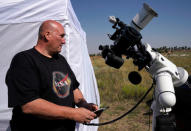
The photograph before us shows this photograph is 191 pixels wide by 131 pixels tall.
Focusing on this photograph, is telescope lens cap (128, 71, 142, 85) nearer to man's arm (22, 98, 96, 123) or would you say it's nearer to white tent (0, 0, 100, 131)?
man's arm (22, 98, 96, 123)

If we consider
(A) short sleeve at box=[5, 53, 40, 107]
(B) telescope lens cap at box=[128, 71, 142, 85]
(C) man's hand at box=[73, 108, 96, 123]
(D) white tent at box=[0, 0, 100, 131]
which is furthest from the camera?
(D) white tent at box=[0, 0, 100, 131]

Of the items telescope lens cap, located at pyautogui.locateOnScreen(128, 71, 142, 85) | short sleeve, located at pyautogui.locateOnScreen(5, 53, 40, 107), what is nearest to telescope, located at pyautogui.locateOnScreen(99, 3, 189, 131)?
telescope lens cap, located at pyautogui.locateOnScreen(128, 71, 142, 85)

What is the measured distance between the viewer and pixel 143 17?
Result: 59.4 inches

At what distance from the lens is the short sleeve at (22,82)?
4.23 feet

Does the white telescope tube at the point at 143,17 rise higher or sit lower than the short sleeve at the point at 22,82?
higher

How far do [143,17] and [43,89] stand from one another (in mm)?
1137

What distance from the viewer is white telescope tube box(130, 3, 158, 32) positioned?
1.46 meters

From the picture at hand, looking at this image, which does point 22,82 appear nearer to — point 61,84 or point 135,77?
point 61,84

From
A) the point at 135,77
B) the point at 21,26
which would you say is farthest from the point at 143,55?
the point at 21,26

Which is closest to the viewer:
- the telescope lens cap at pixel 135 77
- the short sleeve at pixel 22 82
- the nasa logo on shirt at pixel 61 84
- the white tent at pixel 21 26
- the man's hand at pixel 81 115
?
the short sleeve at pixel 22 82

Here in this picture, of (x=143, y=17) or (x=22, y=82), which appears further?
(x=143, y=17)

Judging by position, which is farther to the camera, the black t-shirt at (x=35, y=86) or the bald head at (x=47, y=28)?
the bald head at (x=47, y=28)

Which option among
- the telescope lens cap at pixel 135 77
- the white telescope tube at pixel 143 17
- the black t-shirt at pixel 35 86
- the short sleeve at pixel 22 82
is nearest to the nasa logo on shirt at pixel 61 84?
the black t-shirt at pixel 35 86

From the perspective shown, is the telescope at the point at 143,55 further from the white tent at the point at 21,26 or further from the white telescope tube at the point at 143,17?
the white tent at the point at 21,26
